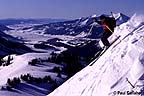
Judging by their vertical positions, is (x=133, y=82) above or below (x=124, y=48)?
below

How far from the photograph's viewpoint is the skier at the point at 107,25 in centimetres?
3048

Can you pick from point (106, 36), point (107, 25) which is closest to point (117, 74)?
point (107, 25)

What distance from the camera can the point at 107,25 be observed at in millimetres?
30734

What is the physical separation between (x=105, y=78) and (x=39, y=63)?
121649mm

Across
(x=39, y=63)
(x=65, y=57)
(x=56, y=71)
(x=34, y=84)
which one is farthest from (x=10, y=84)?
(x=65, y=57)

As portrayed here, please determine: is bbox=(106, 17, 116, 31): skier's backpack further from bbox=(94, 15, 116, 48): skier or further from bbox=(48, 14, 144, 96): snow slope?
bbox=(48, 14, 144, 96): snow slope

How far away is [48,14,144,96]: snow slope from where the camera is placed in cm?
2081

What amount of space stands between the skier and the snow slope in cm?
186

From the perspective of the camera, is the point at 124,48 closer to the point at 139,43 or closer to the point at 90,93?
the point at 139,43

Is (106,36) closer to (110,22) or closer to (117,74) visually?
(110,22)

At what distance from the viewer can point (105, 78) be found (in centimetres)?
2283

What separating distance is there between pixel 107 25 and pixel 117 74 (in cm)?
879

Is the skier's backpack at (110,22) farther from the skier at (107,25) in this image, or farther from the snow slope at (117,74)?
the snow slope at (117,74)

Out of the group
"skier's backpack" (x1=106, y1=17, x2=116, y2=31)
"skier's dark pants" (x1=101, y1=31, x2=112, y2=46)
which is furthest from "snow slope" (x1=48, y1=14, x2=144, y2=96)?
"skier's dark pants" (x1=101, y1=31, x2=112, y2=46)
